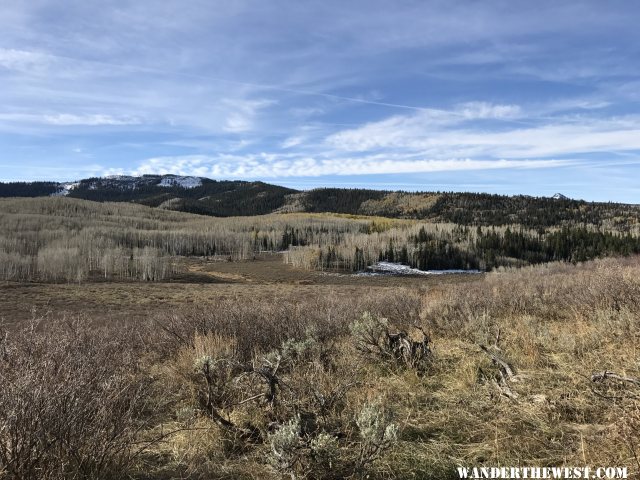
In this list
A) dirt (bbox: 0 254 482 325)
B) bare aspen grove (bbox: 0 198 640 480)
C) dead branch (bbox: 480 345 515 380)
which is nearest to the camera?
bare aspen grove (bbox: 0 198 640 480)

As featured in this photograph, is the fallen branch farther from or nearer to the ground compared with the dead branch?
farther from the ground

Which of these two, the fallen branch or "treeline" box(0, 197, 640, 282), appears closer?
the fallen branch

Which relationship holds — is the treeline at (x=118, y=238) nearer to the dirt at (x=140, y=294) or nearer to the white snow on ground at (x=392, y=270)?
the dirt at (x=140, y=294)

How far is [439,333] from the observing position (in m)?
9.48

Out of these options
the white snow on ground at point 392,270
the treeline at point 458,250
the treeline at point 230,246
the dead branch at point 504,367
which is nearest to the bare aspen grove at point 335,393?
the dead branch at point 504,367

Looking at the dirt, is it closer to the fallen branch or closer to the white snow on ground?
the white snow on ground

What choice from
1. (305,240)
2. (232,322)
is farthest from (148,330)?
(305,240)

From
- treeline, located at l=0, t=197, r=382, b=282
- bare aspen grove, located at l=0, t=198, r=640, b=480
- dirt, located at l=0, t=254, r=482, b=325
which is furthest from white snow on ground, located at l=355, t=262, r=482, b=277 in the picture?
bare aspen grove, located at l=0, t=198, r=640, b=480

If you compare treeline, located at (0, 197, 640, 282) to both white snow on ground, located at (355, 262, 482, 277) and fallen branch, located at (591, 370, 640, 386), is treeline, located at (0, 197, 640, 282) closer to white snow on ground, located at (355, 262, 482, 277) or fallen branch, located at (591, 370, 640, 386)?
white snow on ground, located at (355, 262, 482, 277)

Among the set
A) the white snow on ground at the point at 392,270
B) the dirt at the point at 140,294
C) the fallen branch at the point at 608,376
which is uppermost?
the fallen branch at the point at 608,376

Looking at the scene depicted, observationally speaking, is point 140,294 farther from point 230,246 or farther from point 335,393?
point 230,246

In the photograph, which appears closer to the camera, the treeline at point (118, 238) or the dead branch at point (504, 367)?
the dead branch at point (504, 367)

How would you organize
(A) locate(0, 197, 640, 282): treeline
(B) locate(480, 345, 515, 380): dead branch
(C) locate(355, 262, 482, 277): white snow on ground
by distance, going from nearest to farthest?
(B) locate(480, 345, 515, 380): dead branch
(A) locate(0, 197, 640, 282): treeline
(C) locate(355, 262, 482, 277): white snow on ground

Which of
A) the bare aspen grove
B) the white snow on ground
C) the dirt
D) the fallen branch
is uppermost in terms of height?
the fallen branch
